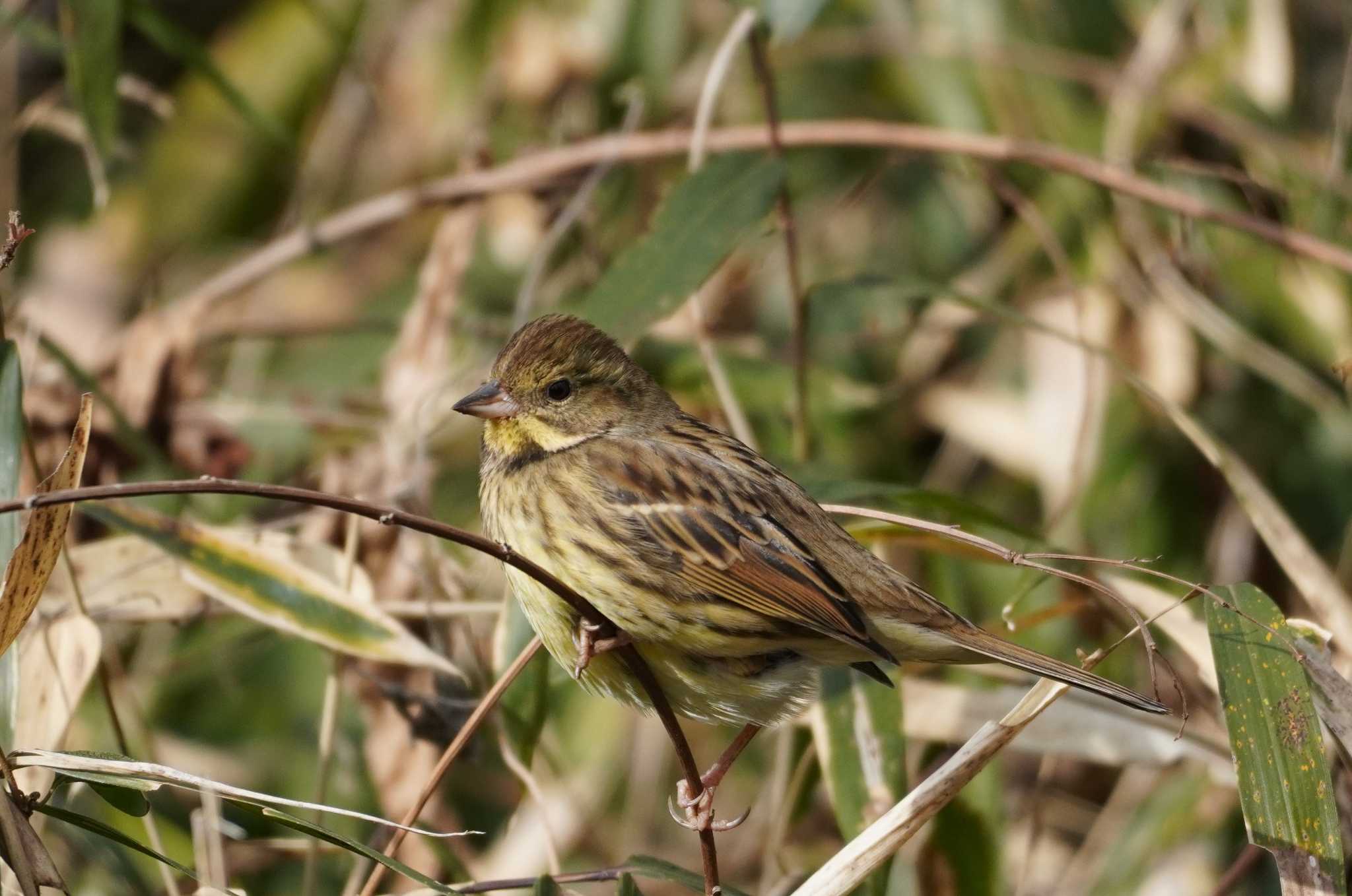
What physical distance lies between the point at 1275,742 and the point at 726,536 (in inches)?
38.1

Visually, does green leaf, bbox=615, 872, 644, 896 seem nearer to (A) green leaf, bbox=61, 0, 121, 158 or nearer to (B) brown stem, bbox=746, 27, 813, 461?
(B) brown stem, bbox=746, 27, 813, 461

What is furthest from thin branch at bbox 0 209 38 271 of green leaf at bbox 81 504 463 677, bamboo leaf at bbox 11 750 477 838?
green leaf at bbox 81 504 463 677

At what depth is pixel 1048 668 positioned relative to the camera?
249 cm

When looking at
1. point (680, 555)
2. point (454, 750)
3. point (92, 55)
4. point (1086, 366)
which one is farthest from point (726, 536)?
point (92, 55)

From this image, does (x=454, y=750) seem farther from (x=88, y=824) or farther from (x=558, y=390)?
(x=558, y=390)

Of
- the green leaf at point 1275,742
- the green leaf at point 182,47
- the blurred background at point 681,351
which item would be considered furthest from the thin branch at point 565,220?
the green leaf at point 1275,742

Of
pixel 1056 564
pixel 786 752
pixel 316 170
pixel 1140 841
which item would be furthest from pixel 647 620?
pixel 316 170

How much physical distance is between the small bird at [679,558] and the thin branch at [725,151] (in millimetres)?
1049

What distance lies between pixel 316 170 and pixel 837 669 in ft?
11.8

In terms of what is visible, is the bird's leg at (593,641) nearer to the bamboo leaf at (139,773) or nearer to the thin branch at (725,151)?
the bamboo leaf at (139,773)

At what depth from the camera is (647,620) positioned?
2.67m

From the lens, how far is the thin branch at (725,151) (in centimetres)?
367

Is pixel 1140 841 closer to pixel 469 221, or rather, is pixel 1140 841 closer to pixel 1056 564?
pixel 1056 564

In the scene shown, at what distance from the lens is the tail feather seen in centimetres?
237
